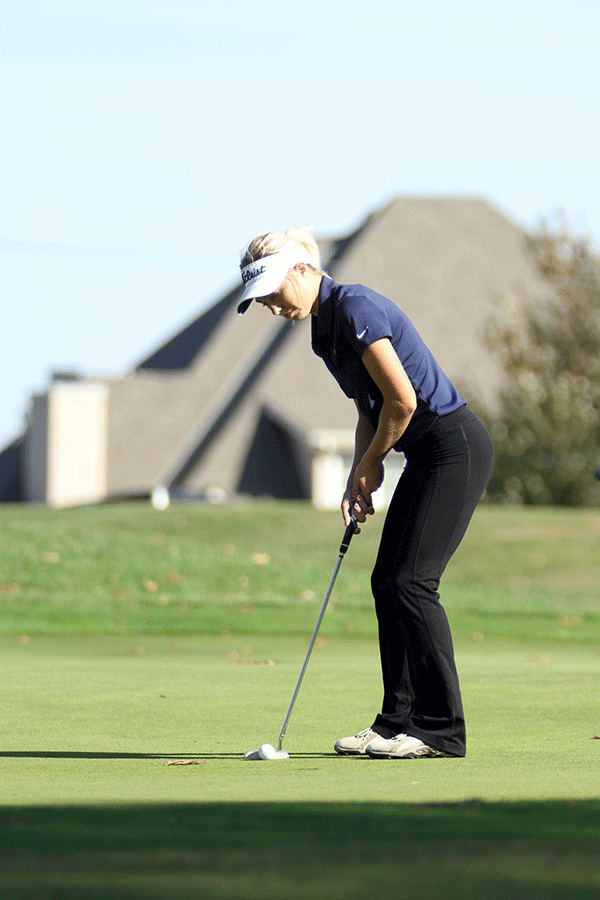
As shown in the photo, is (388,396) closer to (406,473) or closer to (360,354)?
(360,354)

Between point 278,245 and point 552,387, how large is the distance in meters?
23.9

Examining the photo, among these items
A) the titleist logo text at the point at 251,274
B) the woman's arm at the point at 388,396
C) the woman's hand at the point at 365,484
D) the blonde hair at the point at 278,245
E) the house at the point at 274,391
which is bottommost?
the house at the point at 274,391

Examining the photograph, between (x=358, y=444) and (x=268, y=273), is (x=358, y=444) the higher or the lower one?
the lower one

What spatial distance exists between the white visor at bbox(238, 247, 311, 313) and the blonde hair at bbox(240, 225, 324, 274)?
20 mm

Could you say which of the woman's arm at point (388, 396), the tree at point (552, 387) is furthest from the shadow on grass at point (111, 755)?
the tree at point (552, 387)

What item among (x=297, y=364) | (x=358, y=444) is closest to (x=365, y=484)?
(x=358, y=444)

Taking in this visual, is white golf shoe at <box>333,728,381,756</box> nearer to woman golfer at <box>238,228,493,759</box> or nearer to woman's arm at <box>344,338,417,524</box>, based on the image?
woman golfer at <box>238,228,493,759</box>

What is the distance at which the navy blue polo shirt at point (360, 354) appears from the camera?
478 centimetres

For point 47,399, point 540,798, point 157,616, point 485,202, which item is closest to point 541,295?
point 485,202

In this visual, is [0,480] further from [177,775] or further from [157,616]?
[177,775]

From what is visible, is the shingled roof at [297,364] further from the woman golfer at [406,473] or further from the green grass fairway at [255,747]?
the woman golfer at [406,473]

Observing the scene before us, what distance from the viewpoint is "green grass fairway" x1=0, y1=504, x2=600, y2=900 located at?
251cm

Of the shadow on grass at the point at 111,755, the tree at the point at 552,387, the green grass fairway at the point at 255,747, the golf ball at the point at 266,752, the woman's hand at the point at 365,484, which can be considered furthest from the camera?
the tree at the point at 552,387

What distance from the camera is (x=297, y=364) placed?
120 ft
